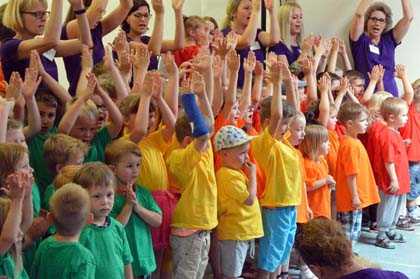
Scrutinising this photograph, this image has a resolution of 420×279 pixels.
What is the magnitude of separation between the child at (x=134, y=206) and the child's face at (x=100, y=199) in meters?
0.30

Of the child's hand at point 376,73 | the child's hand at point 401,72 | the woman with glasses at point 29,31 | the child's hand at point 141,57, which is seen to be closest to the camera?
the woman with glasses at point 29,31

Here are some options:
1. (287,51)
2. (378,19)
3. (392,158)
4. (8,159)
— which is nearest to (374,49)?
(378,19)

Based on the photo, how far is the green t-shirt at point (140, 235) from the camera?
116 inches

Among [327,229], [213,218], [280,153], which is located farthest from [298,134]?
[327,229]

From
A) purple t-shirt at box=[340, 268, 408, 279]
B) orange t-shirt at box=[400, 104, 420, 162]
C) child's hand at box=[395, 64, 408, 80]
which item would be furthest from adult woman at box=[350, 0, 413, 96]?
purple t-shirt at box=[340, 268, 408, 279]

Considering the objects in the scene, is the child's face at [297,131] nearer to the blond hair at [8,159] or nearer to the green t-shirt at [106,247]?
the green t-shirt at [106,247]

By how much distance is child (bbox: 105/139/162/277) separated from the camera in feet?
9.45

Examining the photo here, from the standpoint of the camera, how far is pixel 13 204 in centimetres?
218

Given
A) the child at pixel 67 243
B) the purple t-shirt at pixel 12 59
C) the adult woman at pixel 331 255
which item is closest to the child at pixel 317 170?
the purple t-shirt at pixel 12 59

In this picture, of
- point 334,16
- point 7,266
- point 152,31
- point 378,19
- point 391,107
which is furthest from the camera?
point 334,16

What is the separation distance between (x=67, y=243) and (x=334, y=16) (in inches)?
178

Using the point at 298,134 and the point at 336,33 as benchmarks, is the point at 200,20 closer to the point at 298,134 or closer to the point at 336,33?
the point at 298,134

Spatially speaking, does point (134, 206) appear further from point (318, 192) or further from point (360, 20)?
point (360, 20)

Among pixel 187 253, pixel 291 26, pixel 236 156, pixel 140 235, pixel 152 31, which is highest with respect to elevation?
pixel 291 26
